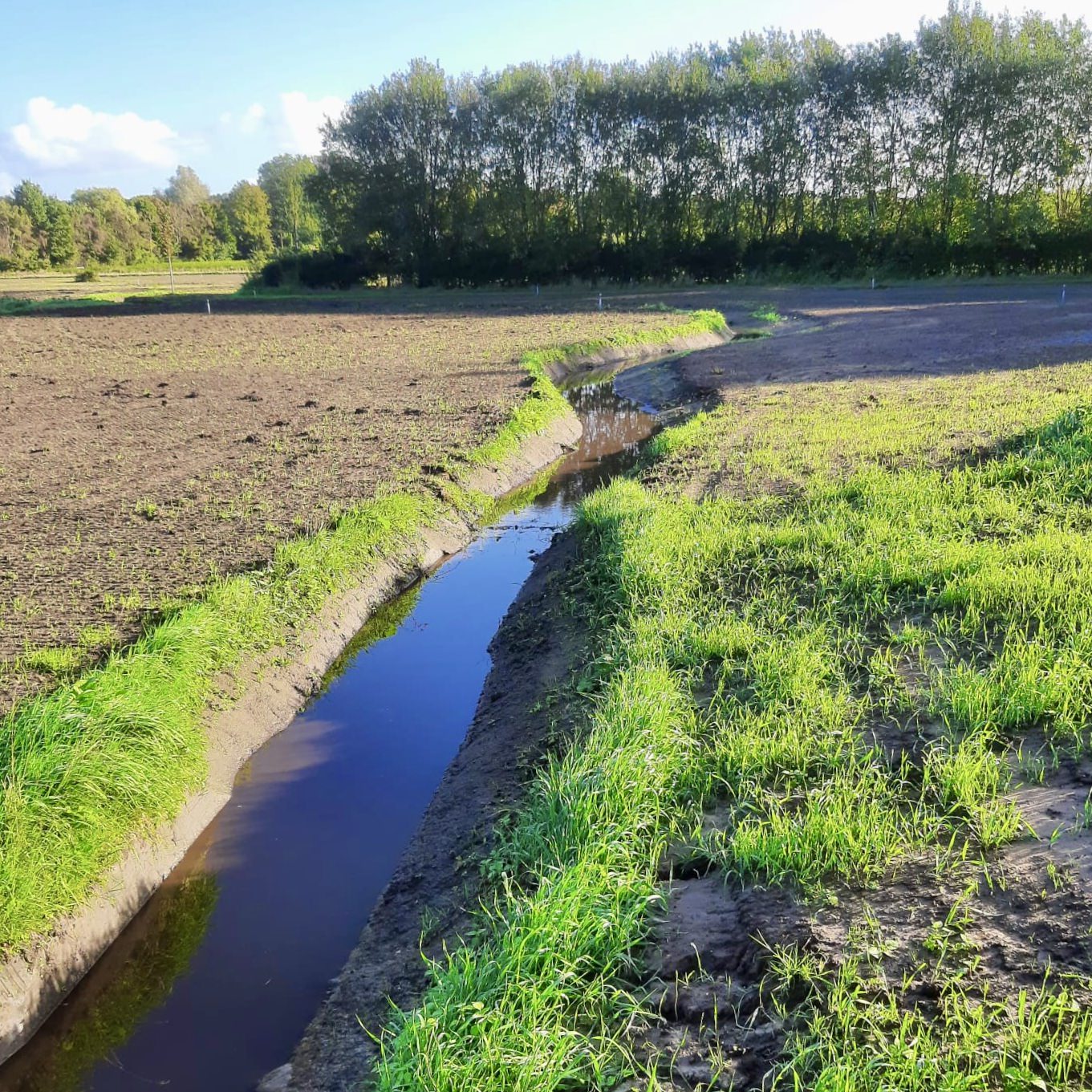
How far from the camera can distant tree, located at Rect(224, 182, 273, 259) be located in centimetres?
8962

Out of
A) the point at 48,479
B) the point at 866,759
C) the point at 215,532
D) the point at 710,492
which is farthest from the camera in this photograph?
the point at 48,479

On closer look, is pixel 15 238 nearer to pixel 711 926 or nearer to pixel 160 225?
pixel 160 225

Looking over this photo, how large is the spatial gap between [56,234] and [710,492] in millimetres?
85014

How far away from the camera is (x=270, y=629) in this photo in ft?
24.6

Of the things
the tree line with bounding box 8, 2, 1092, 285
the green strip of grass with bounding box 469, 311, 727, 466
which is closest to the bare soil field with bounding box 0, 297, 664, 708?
the green strip of grass with bounding box 469, 311, 727, 466

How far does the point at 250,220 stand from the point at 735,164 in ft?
189

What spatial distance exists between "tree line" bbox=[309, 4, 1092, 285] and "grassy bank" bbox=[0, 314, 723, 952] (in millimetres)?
46246

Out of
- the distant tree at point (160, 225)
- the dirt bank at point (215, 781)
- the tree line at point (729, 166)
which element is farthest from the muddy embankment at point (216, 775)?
the distant tree at point (160, 225)

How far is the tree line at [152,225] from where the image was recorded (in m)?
76.2

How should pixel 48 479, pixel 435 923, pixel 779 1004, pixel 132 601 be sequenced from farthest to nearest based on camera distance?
1. pixel 48 479
2. pixel 132 601
3. pixel 435 923
4. pixel 779 1004

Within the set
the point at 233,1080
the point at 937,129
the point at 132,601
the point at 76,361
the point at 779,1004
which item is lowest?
the point at 233,1080

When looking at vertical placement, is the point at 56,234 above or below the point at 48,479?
above

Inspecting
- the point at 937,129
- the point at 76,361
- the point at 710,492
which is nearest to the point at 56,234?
the point at 76,361

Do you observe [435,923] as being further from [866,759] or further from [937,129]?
[937,129]
